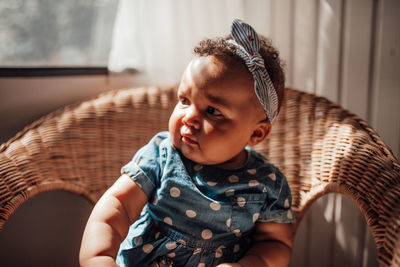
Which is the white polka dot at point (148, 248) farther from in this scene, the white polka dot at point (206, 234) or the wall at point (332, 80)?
the wall at point (332, 80)

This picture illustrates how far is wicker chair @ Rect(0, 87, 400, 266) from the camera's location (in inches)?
33.9

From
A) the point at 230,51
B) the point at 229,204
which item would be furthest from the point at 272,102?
the point at 229,204

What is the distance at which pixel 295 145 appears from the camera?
3.86 ft

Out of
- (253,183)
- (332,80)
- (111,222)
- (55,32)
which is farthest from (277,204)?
(55,32)

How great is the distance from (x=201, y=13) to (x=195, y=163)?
25.2 inches

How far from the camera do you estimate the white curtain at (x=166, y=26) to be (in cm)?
129

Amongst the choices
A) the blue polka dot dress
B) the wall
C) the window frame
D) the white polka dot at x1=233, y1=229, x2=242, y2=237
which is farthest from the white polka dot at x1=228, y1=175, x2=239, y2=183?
the window frame

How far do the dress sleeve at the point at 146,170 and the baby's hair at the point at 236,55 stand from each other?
265mm

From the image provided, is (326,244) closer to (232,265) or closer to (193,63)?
(232,265)

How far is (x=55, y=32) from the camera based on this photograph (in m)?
1.26

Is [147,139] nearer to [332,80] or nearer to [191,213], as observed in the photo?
[191,213]

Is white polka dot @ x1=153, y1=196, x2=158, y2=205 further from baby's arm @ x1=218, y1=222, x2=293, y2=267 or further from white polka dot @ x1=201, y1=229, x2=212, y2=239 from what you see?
baby's arm @ x1=218, y1=222, x2=293, y2=267

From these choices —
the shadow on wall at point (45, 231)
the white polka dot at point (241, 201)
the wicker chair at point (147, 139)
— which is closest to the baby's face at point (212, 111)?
the white polka dot at point (241, 201)

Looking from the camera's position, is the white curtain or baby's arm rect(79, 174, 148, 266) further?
the white curtain
